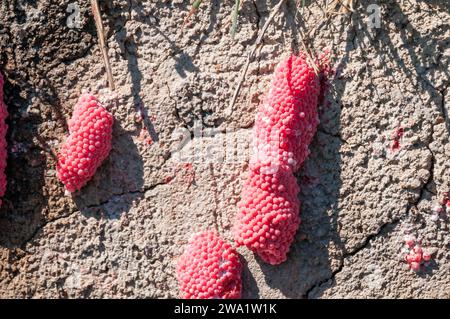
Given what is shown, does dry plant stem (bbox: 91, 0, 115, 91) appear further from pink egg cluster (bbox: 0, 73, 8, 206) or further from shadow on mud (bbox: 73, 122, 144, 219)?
pink egg cluster (bbox: 0, 73, 8, 206)

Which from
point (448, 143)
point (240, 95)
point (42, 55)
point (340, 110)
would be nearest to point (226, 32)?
point (240, 95)

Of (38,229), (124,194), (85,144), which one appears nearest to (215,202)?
(124,194)

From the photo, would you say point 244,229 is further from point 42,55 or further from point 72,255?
point 42,55

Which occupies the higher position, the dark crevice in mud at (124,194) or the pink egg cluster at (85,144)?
the pink egg cluster at (85,144)

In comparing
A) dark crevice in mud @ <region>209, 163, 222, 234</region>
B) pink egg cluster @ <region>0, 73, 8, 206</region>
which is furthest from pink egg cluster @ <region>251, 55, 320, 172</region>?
pink egg cluster @ <region>0, 73, 8, 206</region>

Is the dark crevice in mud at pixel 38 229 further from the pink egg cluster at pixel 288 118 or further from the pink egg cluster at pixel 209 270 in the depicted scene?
the pink egg cluster at pixel 288 118

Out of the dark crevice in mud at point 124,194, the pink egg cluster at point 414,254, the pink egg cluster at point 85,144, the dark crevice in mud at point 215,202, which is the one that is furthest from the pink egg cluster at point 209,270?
the pink egg cluster at point 414,254

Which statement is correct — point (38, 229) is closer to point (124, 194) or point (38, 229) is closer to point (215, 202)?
point (124, 194)
